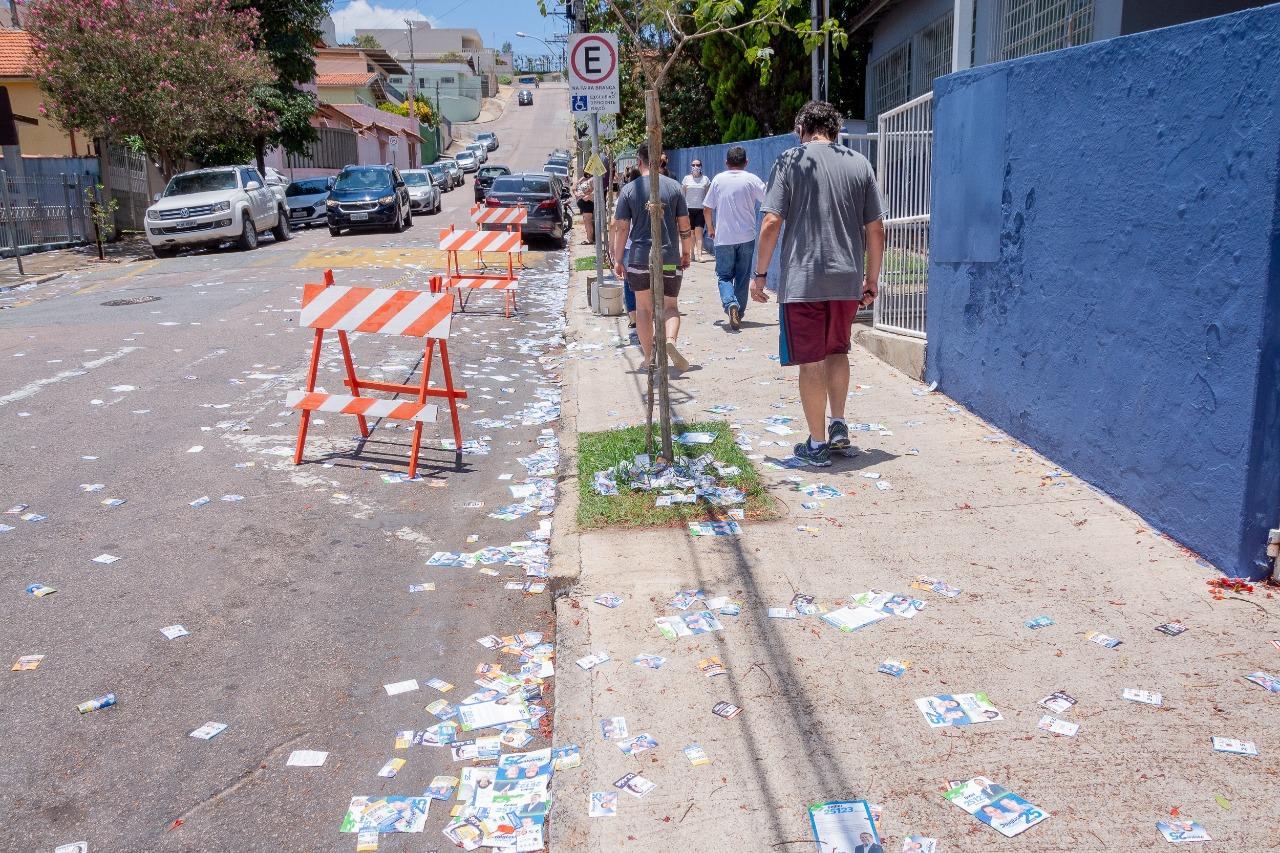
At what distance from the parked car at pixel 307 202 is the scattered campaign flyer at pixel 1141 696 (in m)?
28.6

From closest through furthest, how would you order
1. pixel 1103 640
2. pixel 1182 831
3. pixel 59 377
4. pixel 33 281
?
pixel 1182 831
pixel 1103 640
pixel 59 377
pixel 33 281

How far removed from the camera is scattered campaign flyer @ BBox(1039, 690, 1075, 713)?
3508mm

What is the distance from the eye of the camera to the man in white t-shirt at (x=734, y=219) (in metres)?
10.5

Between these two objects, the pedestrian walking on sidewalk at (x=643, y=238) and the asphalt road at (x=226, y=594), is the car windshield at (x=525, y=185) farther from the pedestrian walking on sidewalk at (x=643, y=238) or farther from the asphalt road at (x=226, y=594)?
the pedestrian walking on sidewalk at (x=643, y=238)

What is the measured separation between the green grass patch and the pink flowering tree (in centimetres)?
2146

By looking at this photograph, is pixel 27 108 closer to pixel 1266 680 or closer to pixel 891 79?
pixel 891 79

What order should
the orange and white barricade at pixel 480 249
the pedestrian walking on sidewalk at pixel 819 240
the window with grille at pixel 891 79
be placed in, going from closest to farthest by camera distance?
the pedestrian walking on sidewalk at pixel 819 240 < the orange and white barricade at pixel 480 249 < the window with grille at pixel 891 79

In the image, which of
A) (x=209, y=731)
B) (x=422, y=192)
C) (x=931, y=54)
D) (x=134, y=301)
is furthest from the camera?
(x=422, y=192)

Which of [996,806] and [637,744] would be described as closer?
[996,806]

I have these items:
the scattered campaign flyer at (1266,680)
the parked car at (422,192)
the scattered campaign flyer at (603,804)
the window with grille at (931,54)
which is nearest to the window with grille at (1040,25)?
the window with grille at (931,54)

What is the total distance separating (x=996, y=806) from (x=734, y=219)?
8.18 m

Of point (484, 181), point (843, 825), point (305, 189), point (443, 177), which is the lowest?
point (843, 825)

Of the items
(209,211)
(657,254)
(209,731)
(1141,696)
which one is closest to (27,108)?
(209,211)

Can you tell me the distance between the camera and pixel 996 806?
302 centimetres
